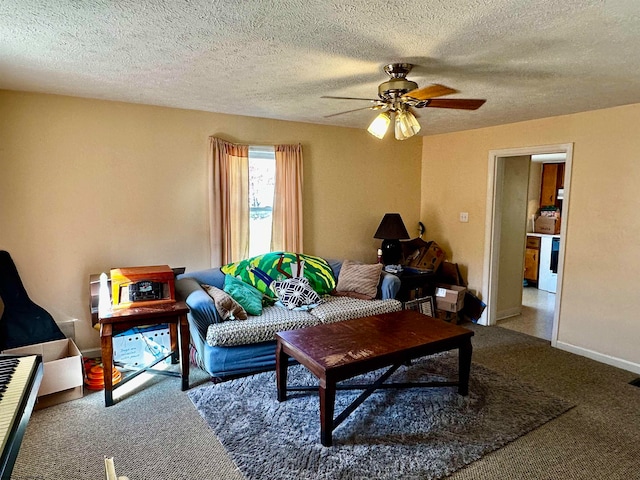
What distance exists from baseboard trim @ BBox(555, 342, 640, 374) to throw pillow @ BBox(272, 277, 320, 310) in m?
2.46

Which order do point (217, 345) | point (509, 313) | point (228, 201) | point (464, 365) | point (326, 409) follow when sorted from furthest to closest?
point (509, 313) < point (228, 201) < point (217, 345) < point (464, 365) < point (326, 409)

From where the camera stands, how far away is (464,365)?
2.84 meters

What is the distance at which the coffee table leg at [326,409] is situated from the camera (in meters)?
2.24

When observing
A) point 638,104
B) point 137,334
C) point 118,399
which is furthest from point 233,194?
point 638,104

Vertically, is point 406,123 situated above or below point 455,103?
below

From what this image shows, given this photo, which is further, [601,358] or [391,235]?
[391,235]

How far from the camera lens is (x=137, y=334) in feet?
10.7

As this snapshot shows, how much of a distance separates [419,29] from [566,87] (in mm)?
1588

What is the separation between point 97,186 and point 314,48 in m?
2.30

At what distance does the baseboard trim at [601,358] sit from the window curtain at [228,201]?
3.28m

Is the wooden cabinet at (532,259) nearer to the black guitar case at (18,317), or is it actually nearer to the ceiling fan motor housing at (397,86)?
the ceiling fan motor housing at (397,86)

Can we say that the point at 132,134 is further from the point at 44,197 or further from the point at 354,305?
the point at 354,305

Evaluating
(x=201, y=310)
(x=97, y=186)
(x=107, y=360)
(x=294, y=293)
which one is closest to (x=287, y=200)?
(x=294, y=293)

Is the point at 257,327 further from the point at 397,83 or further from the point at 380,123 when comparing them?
the point at 397,83
